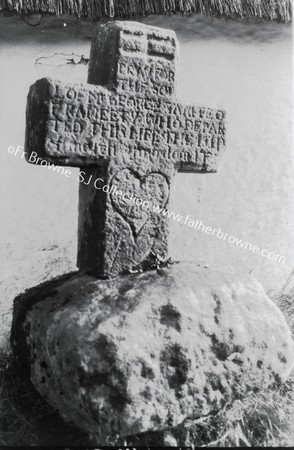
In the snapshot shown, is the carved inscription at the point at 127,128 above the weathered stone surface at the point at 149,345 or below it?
above

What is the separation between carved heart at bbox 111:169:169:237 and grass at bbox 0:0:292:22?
1711mm

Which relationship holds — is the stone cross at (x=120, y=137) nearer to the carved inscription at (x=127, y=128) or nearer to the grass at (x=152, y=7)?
the carved inscription at (x=127, y=128)

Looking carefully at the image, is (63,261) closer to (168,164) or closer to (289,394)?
(168,164)

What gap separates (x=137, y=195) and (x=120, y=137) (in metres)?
0.30

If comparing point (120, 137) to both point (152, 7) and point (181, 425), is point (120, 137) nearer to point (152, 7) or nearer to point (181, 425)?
point (181, 425)

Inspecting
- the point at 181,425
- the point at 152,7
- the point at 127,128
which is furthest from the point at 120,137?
the point at 152,7

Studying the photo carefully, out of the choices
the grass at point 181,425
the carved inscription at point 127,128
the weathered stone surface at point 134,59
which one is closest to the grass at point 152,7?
the weathered stone surface at point 134,59

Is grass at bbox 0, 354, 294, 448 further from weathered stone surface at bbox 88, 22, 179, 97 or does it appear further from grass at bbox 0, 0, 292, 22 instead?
grass at bbox 0, 0, 292, 22

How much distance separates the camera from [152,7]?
13.9 ft

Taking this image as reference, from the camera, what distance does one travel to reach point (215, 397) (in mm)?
2596

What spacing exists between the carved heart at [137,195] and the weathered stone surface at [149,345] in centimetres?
29

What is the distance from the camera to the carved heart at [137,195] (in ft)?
9.51

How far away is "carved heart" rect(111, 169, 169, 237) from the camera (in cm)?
290

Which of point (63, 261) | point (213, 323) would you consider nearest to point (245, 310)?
point (213, 323)
